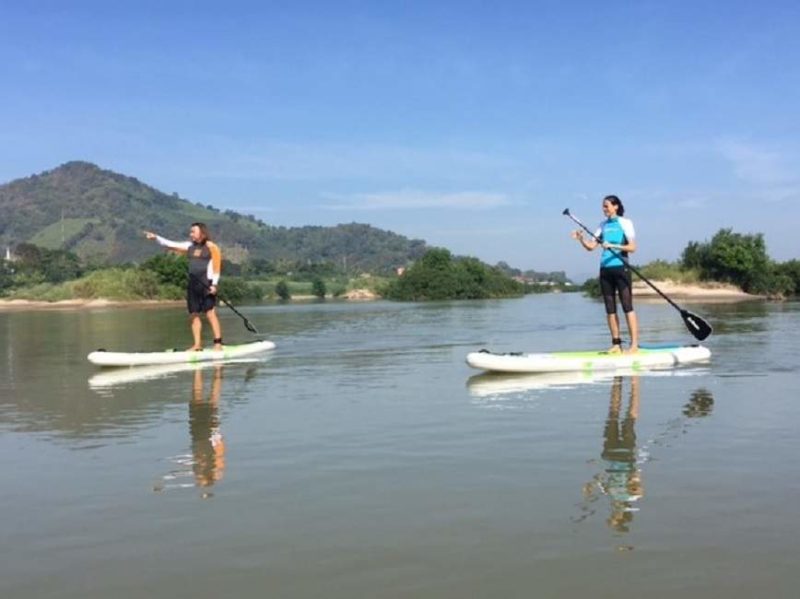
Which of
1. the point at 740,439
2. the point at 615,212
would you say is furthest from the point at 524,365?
the point at 740,439

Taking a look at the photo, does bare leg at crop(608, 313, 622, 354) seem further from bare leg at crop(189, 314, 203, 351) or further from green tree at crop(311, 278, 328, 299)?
green tree at crop(311, 278, 328, 299)

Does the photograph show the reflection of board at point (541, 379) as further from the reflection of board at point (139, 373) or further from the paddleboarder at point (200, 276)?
the paddleboarder at point (200, 276)

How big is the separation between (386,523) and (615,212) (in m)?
8.38

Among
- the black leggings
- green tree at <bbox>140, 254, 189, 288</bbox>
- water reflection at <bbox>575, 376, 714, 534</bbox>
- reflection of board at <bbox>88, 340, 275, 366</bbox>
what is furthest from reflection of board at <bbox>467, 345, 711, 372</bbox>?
green tree at <bbox>140, 254, 189, 288</bbox>

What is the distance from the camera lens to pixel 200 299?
13.6m

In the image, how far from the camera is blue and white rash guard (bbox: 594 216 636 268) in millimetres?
11523

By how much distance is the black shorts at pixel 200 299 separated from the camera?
534 inches

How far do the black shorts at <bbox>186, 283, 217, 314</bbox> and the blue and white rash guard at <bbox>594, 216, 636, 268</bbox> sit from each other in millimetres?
6670

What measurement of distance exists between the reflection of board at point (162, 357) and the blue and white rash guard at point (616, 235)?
6568 mm

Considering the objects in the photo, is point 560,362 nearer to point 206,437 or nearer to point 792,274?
point 206,437

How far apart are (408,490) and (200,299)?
942 cm

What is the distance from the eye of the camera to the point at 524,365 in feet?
34.3

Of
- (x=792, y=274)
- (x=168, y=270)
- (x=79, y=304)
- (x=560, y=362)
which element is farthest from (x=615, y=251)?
(x=168, y=270)

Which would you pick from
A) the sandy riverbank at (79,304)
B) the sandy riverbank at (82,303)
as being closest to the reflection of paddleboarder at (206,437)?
the sandy riverbank at (79,304)
